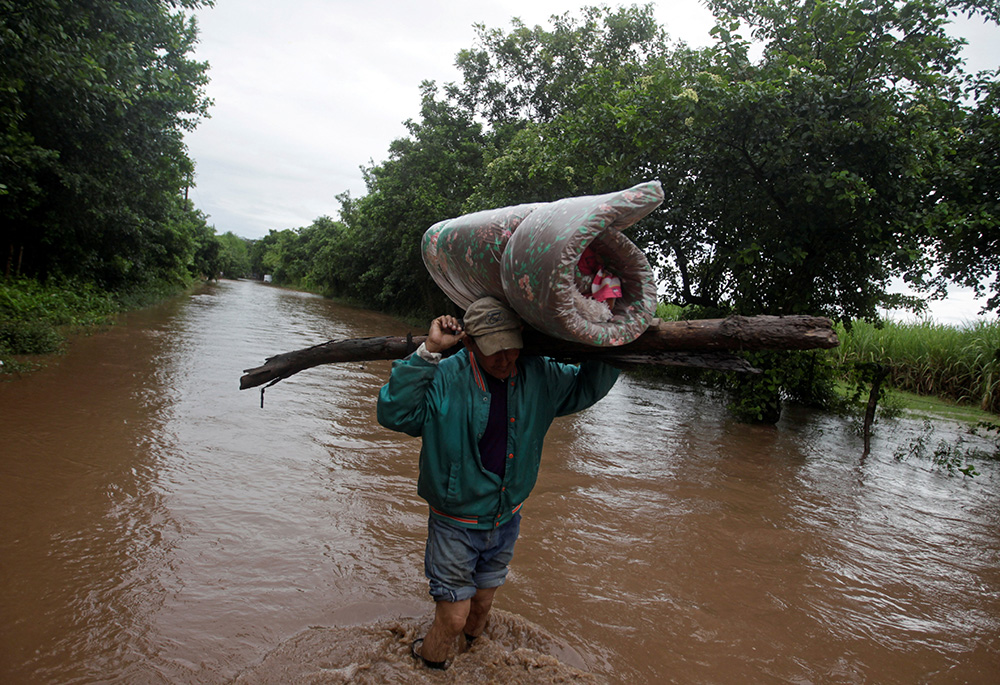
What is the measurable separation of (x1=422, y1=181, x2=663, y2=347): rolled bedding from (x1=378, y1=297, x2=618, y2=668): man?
0.65ft

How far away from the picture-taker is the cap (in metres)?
2.17

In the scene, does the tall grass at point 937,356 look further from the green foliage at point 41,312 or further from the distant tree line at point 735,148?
the green foliage at point 41,312

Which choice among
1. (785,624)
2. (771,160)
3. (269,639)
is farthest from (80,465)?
(771,160)

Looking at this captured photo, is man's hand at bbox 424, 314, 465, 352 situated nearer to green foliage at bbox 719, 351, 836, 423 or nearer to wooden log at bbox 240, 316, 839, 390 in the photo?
wooden log at bbox 240, 316, 839, 390

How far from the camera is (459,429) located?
219 cm

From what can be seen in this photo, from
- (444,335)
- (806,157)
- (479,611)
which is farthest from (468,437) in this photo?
(806,157)

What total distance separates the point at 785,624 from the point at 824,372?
7397 mm

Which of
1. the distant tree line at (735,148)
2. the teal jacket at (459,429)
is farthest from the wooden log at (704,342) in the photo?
the distant tree line at (735,148)

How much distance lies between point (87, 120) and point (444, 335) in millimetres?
10300

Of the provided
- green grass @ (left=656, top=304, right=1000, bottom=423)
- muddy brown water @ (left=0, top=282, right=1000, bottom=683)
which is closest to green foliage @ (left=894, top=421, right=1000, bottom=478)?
muddy brown water @ (left=0, top=282, right=1000, bottom=683)

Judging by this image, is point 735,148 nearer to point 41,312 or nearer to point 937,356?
point 937,356

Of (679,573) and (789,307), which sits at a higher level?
(789,307)

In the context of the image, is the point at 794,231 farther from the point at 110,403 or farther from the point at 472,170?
the point at 472,170

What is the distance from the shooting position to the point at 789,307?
7.60 meters
